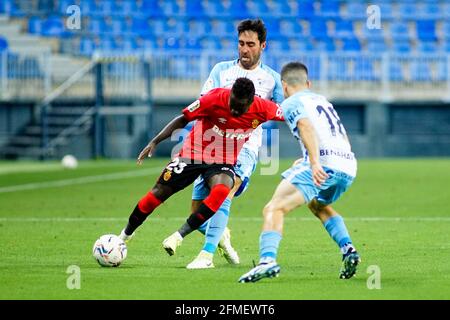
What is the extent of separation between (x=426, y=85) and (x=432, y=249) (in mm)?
19158

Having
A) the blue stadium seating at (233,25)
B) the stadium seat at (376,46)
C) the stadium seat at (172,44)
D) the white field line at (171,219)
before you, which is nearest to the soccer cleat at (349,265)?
the white field line at (171,219)

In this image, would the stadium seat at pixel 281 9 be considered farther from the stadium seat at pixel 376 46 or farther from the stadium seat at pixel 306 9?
the stadium seat at pixel 376 46

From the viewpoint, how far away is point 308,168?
30.8ft

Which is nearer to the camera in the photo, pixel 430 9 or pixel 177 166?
pixel 177 166

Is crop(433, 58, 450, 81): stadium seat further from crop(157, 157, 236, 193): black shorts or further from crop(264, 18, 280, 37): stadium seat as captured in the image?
crop(157, 157, 236, 193): black shorts

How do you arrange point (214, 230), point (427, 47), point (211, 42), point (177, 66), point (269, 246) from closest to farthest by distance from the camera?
1. point (269, 246)
2. point (214, 230)
3. point (177, 66)
4. point (211, 42)
5. point (427, 47)

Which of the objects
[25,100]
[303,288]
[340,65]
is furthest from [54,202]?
[340,65]

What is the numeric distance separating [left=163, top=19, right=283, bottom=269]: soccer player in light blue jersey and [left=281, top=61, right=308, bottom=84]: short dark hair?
1411 millimetres

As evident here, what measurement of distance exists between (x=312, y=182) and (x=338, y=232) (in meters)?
0.68

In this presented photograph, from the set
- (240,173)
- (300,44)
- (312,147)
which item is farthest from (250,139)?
Result: (300,44)

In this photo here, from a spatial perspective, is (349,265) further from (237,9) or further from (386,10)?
(386,10)

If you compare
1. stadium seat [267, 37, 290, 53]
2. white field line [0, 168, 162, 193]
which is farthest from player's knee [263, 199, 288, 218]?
stadium seat [267, 37, 290, 53]

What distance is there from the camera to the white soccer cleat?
1020cm

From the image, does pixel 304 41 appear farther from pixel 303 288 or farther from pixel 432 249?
pixel 303 288
